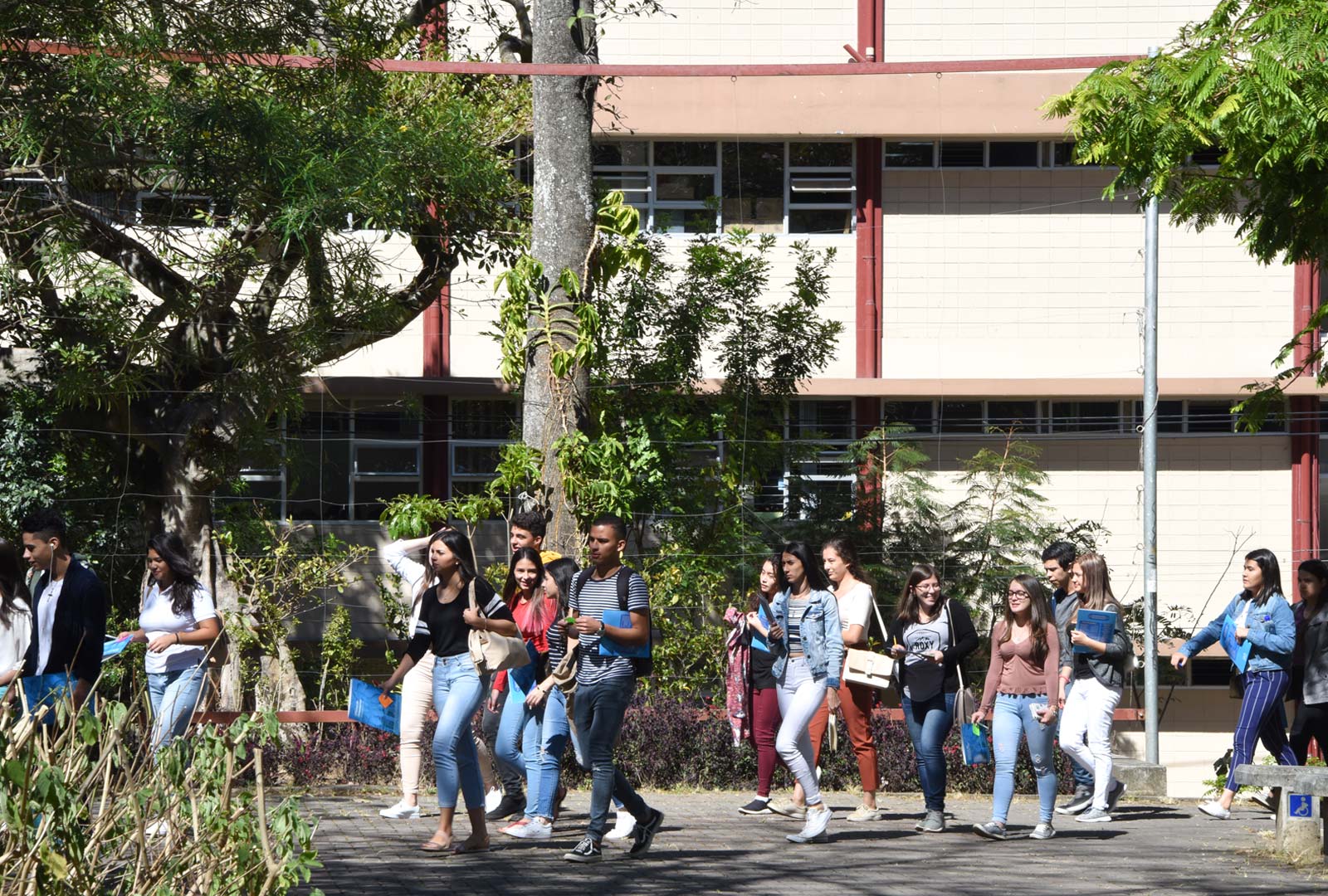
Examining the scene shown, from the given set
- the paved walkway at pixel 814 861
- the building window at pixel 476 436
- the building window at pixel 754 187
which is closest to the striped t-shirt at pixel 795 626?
the paved walkway at pixel 814 861

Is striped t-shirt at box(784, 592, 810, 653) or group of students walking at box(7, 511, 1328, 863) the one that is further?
striped t-shirt at box(784, 592, 810, 653)

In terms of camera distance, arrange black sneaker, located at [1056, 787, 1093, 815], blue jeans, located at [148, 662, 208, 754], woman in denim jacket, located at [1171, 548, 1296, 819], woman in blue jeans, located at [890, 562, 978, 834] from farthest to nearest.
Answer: black sneaker, located at [1056, 787, 1093, 815], woman in denim jacket, located at [1171, 548, 1296, 819], woman in blue jeans, located at [890, 562, 978, 834], blue jeans, located at [148, 662, 208, 754]

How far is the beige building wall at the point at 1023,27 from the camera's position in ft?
72.2

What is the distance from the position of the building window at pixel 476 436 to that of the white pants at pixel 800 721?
12169mm

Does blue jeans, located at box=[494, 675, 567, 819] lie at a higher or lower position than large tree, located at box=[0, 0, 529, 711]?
lower

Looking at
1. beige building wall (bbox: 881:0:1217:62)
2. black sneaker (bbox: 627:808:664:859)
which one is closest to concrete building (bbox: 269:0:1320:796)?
beige building wall (bbox: 881:0:1217:62)

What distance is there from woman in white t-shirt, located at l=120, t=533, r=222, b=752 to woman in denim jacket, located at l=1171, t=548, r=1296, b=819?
6632 mm

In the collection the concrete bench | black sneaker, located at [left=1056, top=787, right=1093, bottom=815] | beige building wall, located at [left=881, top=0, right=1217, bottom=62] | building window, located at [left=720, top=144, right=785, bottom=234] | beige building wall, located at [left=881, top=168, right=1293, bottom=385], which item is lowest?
black sneaker, located at [left=1056, top=787, right=1093, bottom=815]

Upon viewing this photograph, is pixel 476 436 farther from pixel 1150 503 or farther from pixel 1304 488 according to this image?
pixel 1304 488

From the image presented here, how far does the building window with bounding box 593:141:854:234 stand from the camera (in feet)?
72.9

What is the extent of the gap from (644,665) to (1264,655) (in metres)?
4.48

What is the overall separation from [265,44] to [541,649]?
3.84m

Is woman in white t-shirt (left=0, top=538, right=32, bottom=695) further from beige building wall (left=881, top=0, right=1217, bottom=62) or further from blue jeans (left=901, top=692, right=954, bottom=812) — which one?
beige building wall (left=881, top=0, right=1217, bottom=62)

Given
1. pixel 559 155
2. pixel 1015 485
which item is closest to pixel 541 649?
pixel 559 155
